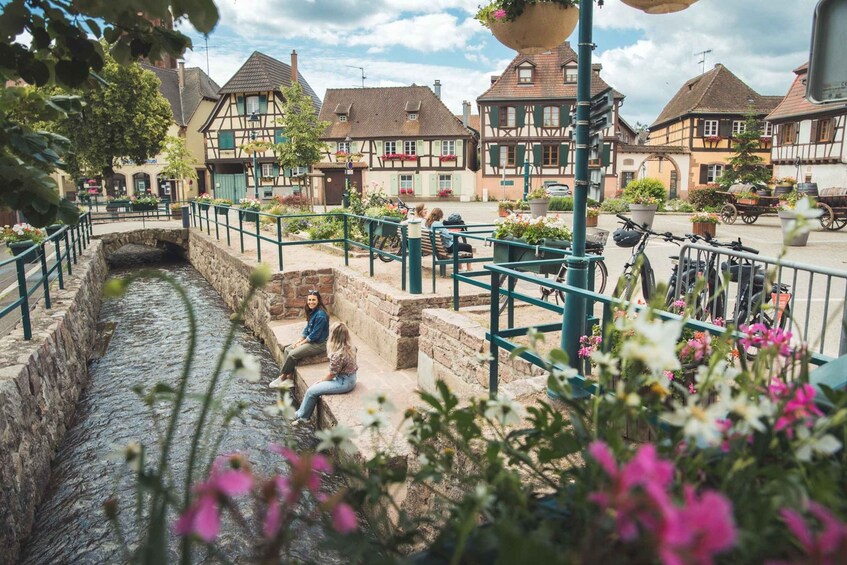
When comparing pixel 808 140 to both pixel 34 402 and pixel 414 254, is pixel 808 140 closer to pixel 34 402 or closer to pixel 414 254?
pixel 414 254

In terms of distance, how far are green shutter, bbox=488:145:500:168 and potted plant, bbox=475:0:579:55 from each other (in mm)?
37789

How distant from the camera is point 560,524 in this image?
3.67 feet

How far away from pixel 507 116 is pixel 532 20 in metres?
37.9

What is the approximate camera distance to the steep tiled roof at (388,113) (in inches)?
1726

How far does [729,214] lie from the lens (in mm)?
20875

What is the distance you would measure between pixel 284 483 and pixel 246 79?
44.4 meters

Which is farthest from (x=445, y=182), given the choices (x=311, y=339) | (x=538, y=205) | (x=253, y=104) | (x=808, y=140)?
(x=311, y=339)

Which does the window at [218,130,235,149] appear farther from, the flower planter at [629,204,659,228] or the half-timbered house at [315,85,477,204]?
the flower planter at [629,204,659,228]

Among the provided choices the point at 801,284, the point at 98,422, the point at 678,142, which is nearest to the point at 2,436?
the point at 98,422

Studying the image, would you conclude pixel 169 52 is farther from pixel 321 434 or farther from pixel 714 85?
pixel 714 85

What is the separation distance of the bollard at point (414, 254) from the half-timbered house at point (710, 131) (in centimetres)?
3675

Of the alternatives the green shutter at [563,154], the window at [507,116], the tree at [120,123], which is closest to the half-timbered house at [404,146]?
the window at [507,116]

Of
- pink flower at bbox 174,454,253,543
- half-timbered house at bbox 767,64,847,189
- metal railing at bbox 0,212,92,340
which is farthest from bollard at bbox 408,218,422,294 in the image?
half-timbered house at bbox 767,64,847,189

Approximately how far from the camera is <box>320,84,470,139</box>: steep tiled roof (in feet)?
144
